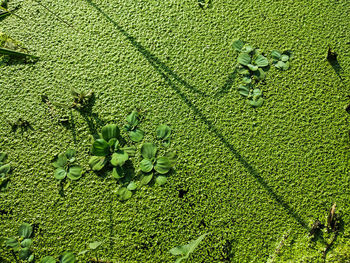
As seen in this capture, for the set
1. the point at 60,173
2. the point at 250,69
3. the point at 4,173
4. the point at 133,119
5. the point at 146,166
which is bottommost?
the point at 4,173

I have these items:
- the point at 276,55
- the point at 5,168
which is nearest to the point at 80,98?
the point at 5,168

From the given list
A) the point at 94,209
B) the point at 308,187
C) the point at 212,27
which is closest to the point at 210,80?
the point at 212,27

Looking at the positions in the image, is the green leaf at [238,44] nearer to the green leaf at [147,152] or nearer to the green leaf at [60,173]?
the green leaf at [147,152]

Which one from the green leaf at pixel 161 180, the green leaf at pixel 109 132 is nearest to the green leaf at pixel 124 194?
the green leaf at pixel 161 180

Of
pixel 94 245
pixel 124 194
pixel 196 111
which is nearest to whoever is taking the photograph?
pixel 94 245

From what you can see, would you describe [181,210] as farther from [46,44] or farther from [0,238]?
[46,44]

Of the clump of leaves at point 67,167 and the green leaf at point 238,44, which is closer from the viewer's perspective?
the clump of leaves at point 67,167

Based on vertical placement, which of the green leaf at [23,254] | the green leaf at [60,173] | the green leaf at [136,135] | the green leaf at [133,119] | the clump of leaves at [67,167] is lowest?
the green leaf at [23,254]

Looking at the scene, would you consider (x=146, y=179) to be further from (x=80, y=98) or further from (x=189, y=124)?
(x=80, y=98)
